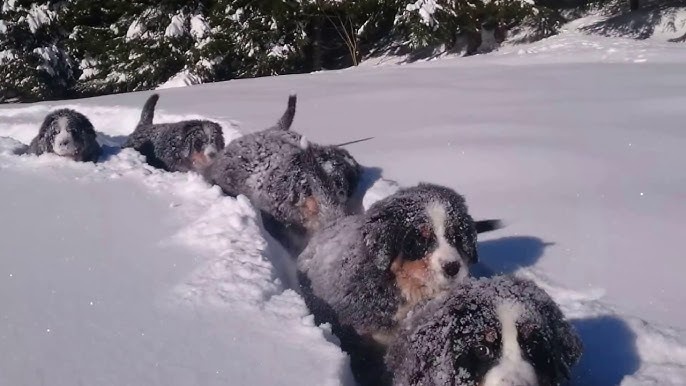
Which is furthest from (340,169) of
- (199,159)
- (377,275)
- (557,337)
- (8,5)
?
(8,5)

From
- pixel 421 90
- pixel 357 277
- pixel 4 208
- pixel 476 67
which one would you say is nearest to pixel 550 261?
pixel 357 277

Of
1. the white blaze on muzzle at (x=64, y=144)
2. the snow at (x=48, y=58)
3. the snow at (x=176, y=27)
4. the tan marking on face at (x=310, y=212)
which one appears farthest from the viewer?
the snow at (x=48, y=58)

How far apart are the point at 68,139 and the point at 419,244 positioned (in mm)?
3878

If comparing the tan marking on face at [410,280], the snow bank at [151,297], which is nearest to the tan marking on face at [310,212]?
the snow bank at [151,297]

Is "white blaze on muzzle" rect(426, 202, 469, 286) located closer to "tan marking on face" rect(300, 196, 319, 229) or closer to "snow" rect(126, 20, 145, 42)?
"tan marking on face" rect(300, 196, 319, 229)

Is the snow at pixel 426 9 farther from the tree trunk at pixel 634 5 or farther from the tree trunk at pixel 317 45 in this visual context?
the tree trunk at pixel 634 5

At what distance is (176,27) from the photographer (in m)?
21.3

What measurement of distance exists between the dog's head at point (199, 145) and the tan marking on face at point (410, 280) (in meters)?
3.26

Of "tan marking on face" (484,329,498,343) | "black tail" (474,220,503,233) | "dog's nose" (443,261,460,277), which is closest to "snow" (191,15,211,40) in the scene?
"black tail" (474,220,503,233)

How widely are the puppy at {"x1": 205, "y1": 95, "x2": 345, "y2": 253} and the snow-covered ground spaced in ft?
1.48

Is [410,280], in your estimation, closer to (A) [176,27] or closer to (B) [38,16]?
(A) [176,27]

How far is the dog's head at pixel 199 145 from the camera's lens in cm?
666

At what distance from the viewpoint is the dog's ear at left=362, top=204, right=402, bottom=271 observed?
3.62 meters

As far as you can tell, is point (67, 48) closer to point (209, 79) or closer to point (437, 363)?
point (209, 79)
